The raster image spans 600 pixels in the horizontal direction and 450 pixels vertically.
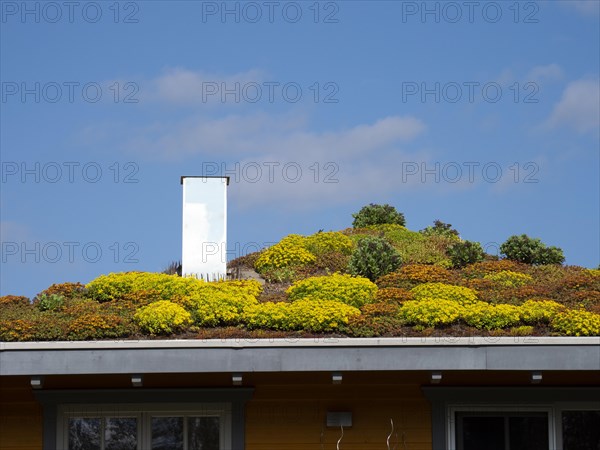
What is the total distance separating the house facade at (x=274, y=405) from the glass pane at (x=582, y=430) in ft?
0.04

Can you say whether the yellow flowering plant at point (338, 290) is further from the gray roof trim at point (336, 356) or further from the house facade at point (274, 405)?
the gray roof trim at point (336, 356)

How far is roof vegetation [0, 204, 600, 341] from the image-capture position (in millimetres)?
13914

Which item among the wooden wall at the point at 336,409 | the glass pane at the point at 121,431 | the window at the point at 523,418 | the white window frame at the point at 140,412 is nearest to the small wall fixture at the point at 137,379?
the white window frame at the point at 140,412

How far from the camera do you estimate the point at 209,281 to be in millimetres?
17969

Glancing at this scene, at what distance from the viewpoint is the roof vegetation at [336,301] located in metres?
13.9

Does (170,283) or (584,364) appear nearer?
(584,364)

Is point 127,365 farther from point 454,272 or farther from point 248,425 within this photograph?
point 454,272

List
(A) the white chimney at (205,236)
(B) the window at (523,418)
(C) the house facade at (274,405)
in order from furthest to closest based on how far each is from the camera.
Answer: (A) the white chimney at (205,236), (B) the window at (523,418), (C) the house facade at (274,405)

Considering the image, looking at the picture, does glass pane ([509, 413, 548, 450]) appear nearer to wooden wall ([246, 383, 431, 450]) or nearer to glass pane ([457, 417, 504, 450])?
glass pane ([457, 417, 504, 450])

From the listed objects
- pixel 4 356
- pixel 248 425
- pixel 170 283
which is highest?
pixel 170 283

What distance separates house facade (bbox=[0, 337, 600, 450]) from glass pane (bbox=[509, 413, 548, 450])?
1 centimetres

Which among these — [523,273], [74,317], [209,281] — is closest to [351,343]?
[74,317]

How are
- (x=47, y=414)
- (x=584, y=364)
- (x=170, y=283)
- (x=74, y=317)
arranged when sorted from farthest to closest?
(x=170, y=283)
(x=74, y=317)
(x=47, y=414)
(x=584, y=364)

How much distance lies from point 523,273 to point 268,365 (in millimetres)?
8248
